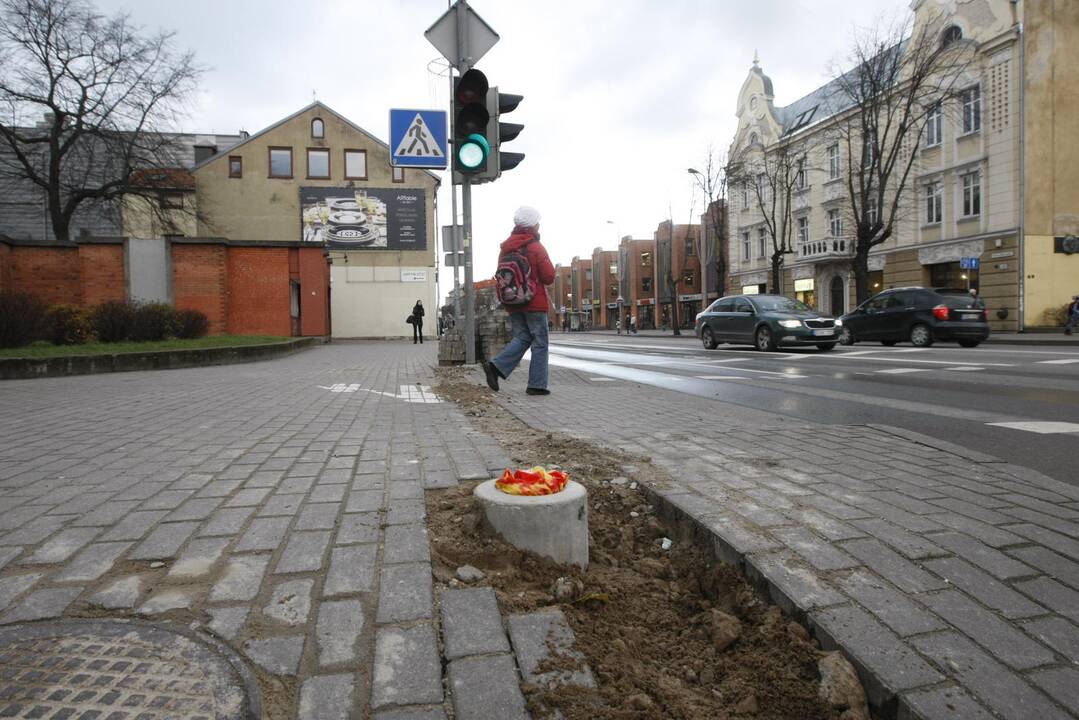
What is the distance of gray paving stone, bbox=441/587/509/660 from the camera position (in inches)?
70.7

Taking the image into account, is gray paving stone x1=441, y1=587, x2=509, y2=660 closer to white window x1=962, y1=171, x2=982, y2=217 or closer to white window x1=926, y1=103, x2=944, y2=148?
white window x1=962, y1=171, x2=982, y2=217

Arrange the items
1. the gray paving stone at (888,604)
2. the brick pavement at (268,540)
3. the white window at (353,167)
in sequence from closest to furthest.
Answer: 1. the brick pavement at (268,540)
2. the gray paving stone at (888,604)
3. the white window at (353,167)

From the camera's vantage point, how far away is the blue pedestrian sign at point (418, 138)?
350 inches

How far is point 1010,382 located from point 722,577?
847 centimetres

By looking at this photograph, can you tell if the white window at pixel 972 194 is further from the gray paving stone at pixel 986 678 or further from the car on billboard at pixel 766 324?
the gray paving stone at pixel 986 678

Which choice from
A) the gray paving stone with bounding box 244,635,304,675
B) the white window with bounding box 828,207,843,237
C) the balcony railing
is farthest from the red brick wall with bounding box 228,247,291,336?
the white window with bounding box 828,207,843,237

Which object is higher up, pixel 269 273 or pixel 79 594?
pixel 269 273

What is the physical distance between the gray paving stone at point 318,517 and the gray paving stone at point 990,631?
2.21m

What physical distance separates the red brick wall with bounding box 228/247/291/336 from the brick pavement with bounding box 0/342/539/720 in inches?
796

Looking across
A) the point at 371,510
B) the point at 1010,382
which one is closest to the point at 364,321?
the point at 1010,382

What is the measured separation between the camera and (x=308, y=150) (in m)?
37.7

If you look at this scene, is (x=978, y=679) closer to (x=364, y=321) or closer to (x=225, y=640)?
(x=225, y=640)

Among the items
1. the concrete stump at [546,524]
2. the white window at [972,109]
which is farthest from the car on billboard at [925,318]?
the concrete stump at [546,524]

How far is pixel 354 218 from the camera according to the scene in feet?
123
